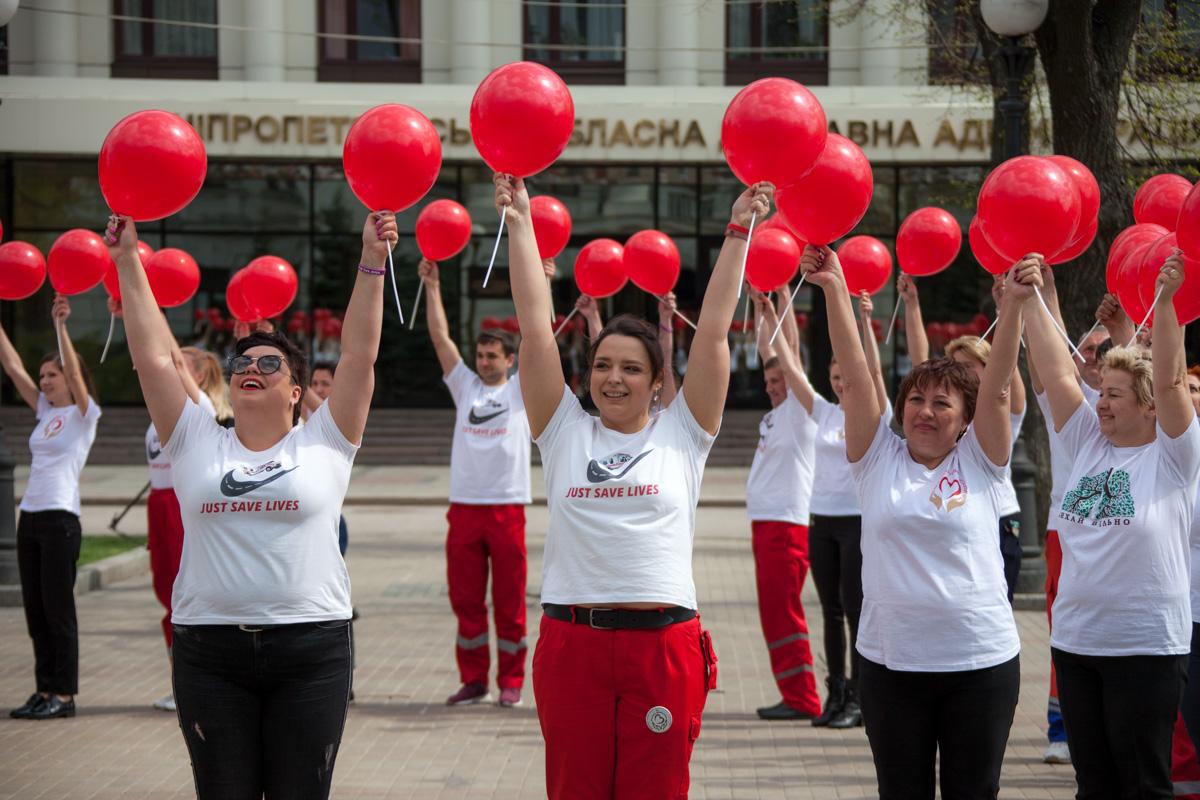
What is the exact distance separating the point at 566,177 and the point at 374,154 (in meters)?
23.9

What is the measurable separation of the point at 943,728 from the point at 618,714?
1.06 m

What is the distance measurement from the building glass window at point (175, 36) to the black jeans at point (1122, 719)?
25927 mm

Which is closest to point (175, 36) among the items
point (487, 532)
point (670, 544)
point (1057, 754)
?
point (487, 532)

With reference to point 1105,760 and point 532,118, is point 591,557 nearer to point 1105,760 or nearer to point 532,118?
point 532,118

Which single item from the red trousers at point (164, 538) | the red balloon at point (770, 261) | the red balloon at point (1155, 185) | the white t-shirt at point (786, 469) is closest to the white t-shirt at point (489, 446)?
the white t-shirt at point (786, 469)

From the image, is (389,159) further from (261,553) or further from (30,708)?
(30,708)

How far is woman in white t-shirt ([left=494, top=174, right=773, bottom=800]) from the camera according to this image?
425cm

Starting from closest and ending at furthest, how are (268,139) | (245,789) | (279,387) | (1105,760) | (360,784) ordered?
(245,789), (279,387), (1105,760), (360,784), (268,139)

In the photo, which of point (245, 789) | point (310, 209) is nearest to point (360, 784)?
point (245, 789)

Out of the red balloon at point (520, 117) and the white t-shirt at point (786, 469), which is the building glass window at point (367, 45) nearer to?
the white t-shirt at point (786, 469)

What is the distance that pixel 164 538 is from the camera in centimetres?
849

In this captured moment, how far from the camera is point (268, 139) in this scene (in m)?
26.9

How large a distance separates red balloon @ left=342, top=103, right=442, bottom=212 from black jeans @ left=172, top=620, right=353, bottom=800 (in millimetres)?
1574

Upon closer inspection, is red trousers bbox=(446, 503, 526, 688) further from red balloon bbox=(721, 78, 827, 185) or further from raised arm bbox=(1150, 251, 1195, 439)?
raised arm bbox=(1150, 251, 1195, 439)
